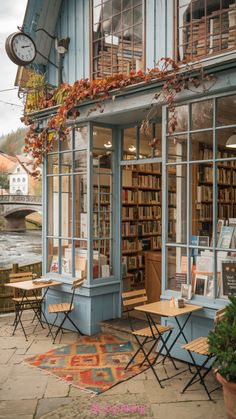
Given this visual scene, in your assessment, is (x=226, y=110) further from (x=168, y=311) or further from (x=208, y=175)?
(x=168, y=311)

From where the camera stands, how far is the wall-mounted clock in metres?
7.02

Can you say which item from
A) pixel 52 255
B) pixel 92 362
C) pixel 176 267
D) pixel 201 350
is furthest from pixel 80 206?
pixel 201 350

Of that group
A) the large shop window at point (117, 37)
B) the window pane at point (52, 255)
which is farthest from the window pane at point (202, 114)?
the window pane at point (52, 255)

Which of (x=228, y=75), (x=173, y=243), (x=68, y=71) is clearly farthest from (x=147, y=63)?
(x=173, y=243)

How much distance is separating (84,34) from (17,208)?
109ft

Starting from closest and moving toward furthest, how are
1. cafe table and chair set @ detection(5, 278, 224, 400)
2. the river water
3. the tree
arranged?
cafe table and chair set @ detection(5, 278, 224, 400) → the river water → the tree

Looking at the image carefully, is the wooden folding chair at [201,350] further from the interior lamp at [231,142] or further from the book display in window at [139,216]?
the book display in window at [139,216]

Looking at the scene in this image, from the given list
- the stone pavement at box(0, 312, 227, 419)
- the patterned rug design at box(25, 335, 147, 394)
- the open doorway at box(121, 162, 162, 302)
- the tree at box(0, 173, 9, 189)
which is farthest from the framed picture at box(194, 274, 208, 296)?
the tree at box(0, 173, 9, 189)

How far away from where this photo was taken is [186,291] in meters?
5.62

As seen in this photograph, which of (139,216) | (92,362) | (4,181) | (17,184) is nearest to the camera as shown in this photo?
(92,362)

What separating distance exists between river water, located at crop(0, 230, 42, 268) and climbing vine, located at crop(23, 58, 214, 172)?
14643 mm

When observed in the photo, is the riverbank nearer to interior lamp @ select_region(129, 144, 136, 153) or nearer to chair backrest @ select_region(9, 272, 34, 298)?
chair backrest @ select_region(9, 272, 34, 298)

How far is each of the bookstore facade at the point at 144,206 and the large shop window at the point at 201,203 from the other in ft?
0.04

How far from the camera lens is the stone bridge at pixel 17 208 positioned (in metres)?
36.9
